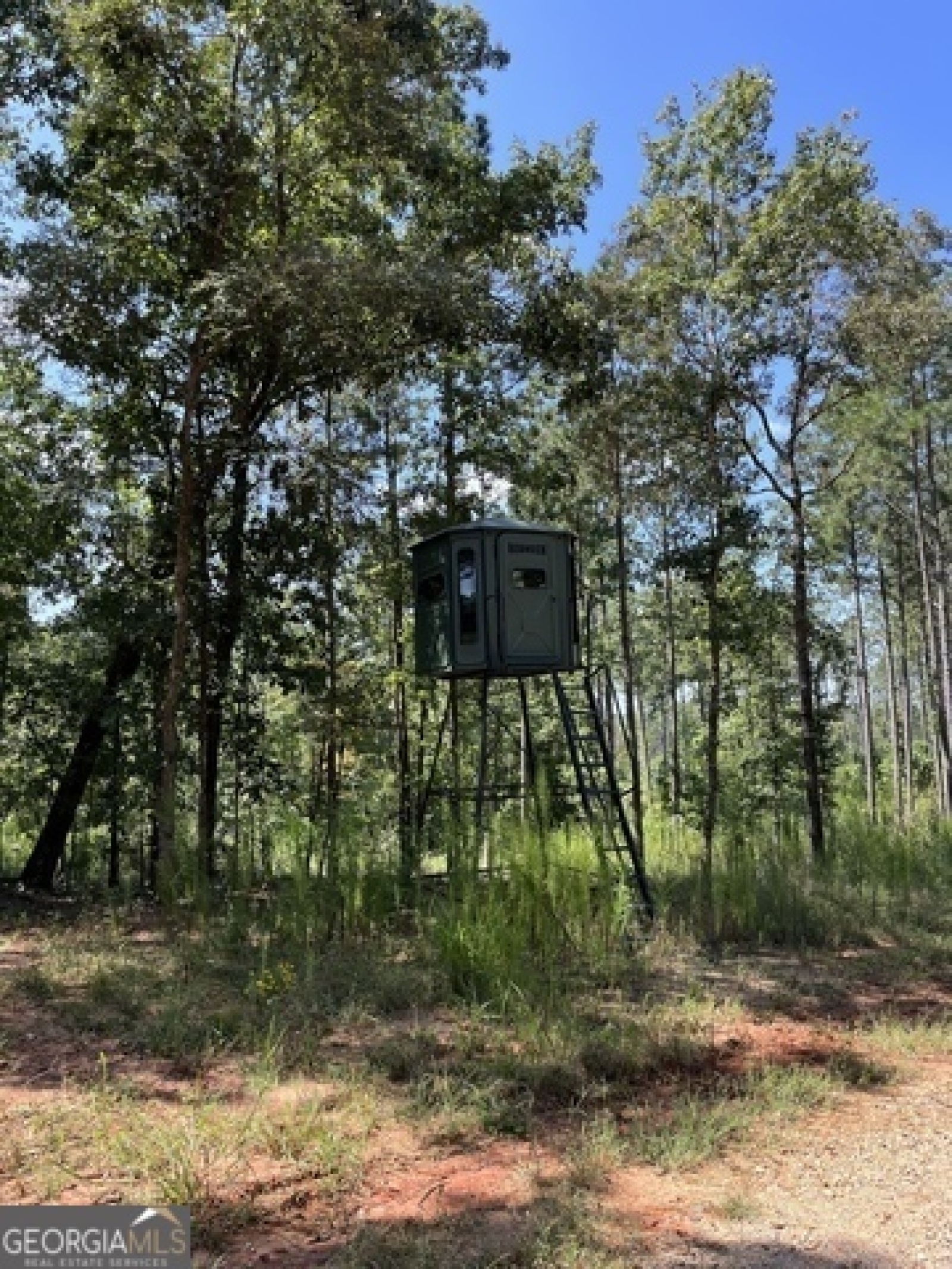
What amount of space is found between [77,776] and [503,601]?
6.52m

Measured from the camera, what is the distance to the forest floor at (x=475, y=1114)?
2996 mm

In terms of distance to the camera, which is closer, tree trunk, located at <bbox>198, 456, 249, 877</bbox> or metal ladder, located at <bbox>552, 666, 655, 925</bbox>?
metal ladder, located at <bbox>552, 666, 655, 925</bbox>

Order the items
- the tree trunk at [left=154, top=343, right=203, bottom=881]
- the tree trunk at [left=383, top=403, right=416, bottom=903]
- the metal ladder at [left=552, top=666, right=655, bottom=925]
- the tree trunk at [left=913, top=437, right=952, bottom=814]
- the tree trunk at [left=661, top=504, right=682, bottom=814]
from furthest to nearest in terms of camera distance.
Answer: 1. the tree trunk at [left=913, top=437, right=952, bottom=814]
2. the tree trunk at [left=661, top=504, right=682, bottom=814]
3. the tree trunk at [left=383, top=403, right=416, bottom=903]
4. the tree trunk at [left=154, top=343, right=203, bottom=881]
5. the metal ladder at [left=552, top=666, right=655, bottom=925]

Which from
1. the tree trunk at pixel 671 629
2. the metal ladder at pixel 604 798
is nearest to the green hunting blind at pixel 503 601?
the metal ladder at pixel 604 798

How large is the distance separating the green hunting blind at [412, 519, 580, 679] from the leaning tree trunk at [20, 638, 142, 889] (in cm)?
423

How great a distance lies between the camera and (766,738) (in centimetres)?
2319

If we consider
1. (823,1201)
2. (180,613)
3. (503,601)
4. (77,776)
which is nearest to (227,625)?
(180,613)

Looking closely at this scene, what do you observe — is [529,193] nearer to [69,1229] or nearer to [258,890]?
[258,890]

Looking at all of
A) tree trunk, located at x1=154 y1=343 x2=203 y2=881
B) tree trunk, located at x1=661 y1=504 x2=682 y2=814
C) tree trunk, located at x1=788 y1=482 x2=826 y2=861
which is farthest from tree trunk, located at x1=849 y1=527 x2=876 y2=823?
tree trunk, located at x1=154 y1=343 x2=203 y2=881

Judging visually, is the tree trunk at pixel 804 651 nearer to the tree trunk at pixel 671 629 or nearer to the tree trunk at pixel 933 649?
the tree trunk at pixel 671 629

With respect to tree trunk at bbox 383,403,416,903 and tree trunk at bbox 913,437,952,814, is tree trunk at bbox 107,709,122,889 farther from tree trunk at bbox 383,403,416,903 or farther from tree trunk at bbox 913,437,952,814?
tree trunk at bbox 913,437,952,814

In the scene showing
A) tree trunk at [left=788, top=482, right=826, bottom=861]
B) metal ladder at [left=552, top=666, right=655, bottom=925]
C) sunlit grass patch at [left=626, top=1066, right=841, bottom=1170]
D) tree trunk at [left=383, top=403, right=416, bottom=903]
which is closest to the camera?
sunlit grass patch at [left=626, top=1066, right=841, bottom=1170]

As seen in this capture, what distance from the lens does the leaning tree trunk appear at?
36.8ft

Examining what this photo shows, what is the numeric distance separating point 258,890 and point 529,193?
785 centimetres
